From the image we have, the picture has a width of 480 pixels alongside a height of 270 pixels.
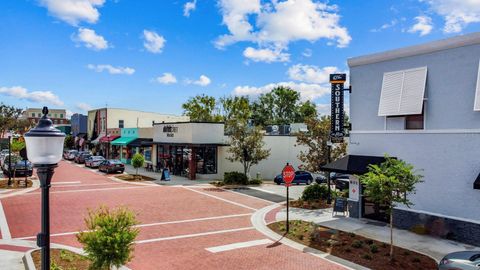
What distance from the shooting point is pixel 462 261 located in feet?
33.1

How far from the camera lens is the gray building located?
14617 mm

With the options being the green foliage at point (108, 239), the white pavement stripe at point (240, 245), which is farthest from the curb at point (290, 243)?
the green foliage at point (108, 239)

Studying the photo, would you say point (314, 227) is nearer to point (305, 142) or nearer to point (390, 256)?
point (390, 256)

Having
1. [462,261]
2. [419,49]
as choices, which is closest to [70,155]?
[419,49]

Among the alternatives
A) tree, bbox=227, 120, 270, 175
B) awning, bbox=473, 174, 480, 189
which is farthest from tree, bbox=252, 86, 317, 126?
awning, bbox=473, 174, 480, 189

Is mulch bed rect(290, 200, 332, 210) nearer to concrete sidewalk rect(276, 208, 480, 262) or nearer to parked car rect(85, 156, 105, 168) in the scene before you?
concrete sidewalk rect(276, 208, 480, 262)

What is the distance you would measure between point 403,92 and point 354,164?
4.36 m

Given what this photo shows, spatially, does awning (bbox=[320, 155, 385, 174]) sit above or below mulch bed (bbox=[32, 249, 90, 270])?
above

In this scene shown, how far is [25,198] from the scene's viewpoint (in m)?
23.2

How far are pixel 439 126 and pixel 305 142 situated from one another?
10633 millimetres

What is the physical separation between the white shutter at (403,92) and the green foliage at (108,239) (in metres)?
12.9

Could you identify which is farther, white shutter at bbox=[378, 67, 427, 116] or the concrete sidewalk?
white shutter at bbox=[378, 67, 427, 116]

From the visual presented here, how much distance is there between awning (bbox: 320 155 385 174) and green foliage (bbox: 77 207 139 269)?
1265cm

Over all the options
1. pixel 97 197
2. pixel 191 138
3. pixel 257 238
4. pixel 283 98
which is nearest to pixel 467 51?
pixel 257 238
